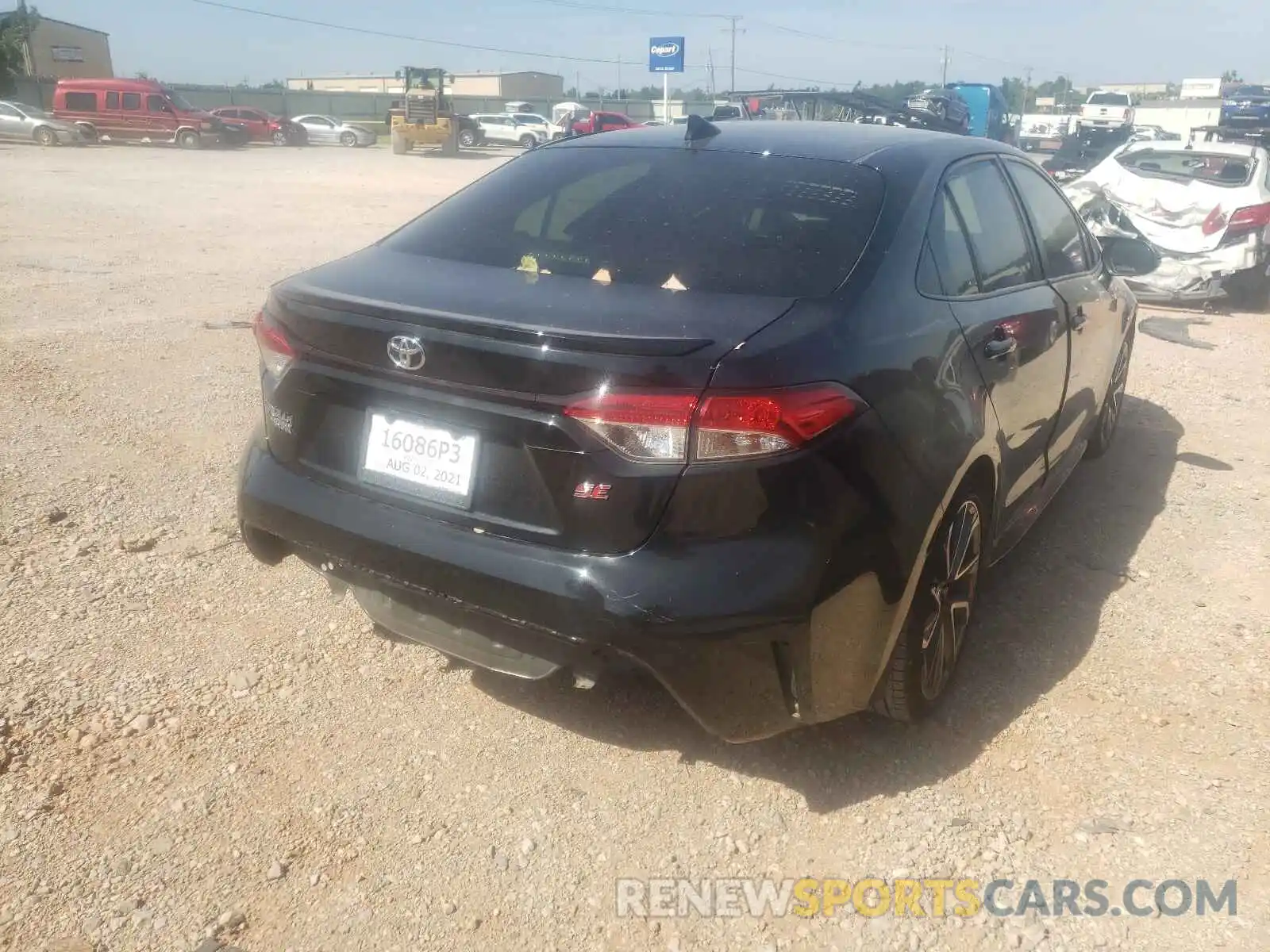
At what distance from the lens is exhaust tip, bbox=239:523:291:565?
8.72 ft

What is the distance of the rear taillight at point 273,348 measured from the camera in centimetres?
248

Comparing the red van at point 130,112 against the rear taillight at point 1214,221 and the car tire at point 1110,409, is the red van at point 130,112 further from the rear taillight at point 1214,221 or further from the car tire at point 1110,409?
the car tire at point 1110,409

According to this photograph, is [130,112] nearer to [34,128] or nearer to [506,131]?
[34,128]

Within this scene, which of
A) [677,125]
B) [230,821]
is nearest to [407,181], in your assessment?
[677,125]

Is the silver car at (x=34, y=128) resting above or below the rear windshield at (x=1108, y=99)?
below

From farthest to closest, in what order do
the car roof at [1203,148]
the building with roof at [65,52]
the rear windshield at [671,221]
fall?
the building with roof at [65,52] < the car roof at [1203,148] < the rear windshield at [671,221]

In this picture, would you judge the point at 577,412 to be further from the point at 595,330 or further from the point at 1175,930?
the point at 1175,930

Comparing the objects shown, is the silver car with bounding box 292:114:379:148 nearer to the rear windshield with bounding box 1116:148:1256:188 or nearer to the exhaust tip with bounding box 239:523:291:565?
the rear windshield with bounding box 1116:148:1256:188

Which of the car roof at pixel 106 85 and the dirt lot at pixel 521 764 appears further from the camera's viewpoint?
the car roof at pixel 106 85

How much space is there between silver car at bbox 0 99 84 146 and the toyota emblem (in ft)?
114

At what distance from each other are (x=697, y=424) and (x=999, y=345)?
4.12 feet

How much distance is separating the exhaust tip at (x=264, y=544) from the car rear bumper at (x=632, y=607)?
0.17m

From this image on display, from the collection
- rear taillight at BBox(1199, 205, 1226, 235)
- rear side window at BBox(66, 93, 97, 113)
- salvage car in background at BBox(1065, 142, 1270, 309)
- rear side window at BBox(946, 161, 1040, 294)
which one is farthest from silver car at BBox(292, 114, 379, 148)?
rear side window at BBox(946, 161, 1040, 294)

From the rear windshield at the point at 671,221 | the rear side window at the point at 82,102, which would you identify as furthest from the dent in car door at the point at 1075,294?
the rear side window at the point at 82,102
